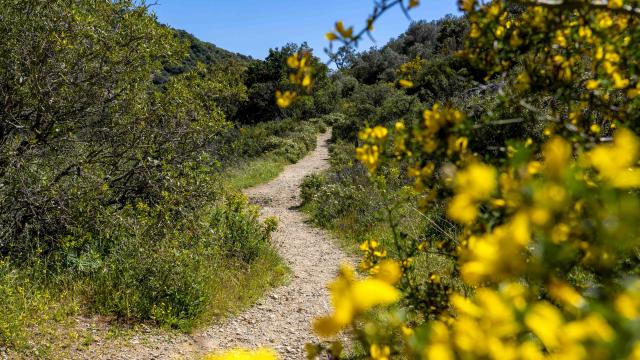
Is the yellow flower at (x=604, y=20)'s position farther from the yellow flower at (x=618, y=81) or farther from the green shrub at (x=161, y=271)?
the green shrub at (x=161, y=271)

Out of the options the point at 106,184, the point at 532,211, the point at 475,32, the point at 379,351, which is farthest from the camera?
the point at 106,184

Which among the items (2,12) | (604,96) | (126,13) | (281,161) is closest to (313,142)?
(281,161)

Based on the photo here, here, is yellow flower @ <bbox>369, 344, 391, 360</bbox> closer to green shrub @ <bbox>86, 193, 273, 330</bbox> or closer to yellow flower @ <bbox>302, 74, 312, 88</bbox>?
yellow flower @ <bbox>302, 74, 312, 88</bbox>

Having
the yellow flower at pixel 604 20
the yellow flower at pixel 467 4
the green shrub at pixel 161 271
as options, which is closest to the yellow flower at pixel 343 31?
the yellow flower at pixel 467 4

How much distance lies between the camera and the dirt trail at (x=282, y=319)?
415 cm

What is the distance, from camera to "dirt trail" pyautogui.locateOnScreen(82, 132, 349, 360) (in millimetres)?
4148

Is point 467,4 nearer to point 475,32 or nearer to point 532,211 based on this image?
point 475,32

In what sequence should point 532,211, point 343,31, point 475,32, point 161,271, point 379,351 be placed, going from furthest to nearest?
point 161,271
point 475,32
point 343,31
point 379,351
point 532,211

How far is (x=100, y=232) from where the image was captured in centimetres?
515

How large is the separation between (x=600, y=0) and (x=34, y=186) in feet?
16.2

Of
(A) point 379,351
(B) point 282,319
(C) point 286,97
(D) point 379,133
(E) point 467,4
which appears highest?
(E) point 467,4

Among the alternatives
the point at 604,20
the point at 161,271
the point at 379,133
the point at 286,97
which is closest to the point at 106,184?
the point at 161,271

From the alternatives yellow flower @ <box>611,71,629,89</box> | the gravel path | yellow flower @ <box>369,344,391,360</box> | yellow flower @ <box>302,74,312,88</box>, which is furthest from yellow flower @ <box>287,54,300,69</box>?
the gravel path

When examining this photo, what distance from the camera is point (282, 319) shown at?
5125 millimetres
